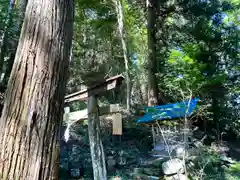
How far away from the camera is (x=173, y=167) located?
625 centimetres

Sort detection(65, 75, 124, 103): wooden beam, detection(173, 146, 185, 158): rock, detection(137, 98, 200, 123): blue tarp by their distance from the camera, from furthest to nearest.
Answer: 1. detection(173, 146, 185, 158): rock
2. detection(137, 98, 200, 123): blue tarp
3. detection(65, 75, 124, 103): wooden beam

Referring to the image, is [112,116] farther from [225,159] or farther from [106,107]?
[225,159]

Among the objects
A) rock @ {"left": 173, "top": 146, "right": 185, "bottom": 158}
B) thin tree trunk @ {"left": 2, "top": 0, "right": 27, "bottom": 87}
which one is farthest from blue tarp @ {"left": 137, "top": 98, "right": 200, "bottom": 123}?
thin tree trunk @ {"left": 2, "top": 0, "right": 27, "bottom": 87}

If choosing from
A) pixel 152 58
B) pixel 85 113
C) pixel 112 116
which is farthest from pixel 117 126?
pixel 152 58

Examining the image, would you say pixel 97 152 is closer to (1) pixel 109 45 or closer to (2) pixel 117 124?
(2) pixel 117 124

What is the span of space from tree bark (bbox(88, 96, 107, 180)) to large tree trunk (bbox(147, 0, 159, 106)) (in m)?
5.43

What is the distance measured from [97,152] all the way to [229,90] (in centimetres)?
710

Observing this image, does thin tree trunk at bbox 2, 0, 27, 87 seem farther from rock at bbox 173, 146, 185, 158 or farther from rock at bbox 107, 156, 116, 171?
rock at bbox 173, 146, 185, 158

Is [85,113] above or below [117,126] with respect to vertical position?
above

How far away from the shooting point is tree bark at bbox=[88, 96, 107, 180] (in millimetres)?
3730

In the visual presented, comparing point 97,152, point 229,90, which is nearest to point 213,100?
point 229,90

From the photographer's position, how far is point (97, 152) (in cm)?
382

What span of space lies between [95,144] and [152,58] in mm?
6231

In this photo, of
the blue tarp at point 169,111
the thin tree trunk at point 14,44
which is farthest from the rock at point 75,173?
the thin tree trunk at point 14,44
